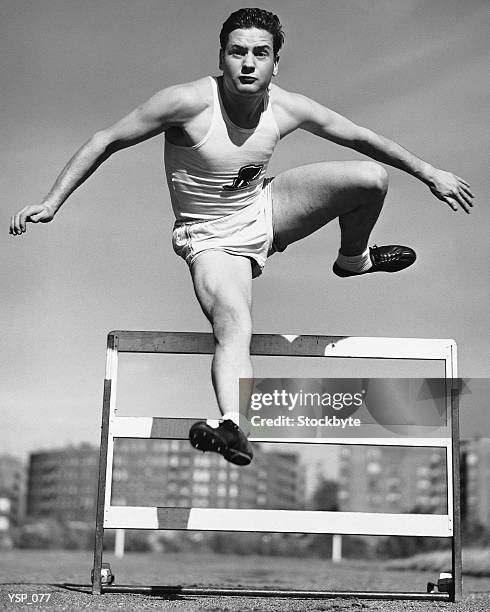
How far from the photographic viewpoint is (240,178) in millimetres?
3047

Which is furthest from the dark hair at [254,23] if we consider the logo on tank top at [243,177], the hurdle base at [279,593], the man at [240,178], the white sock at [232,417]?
the hurdle base at [279,593]

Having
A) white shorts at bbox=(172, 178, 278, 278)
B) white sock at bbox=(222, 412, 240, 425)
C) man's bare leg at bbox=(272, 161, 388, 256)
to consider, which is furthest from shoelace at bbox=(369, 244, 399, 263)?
white sock at bbox=(222, 412, 240, 425)

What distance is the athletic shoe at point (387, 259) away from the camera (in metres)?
3.47

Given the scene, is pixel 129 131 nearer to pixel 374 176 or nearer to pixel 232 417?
pixel 374 176

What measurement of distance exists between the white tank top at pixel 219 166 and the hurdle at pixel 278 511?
48 cm

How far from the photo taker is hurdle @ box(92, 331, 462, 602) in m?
3.04

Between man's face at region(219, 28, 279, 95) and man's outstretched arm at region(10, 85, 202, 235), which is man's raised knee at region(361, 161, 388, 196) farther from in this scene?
man's outstretched arm at region(10, 85, 202, 235)

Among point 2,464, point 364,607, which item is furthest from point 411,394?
point 2,464

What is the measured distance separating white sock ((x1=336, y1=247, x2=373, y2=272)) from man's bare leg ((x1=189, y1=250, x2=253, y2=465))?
1.64 ft

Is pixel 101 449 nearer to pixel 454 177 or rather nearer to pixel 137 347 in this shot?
pixel 137 347

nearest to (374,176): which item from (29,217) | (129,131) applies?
(129,131)

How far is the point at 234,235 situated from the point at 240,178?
7.8 inches

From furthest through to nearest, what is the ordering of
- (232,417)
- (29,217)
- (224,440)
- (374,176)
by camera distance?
(374,176) → (29,217) → (232,417) → (224,440)

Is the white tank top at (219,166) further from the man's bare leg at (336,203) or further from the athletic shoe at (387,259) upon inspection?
the athletic shoe at (387,259)
